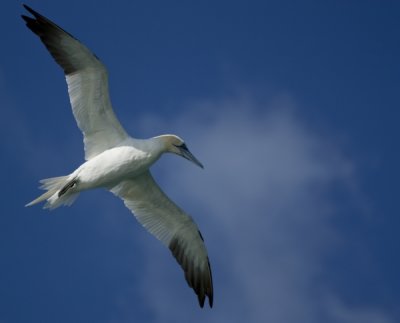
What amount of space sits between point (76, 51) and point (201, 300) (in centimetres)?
562

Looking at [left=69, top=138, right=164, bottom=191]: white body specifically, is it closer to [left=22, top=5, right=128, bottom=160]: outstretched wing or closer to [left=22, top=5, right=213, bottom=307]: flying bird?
[left=22, top=5, right=213, bottom=307]: flying bird

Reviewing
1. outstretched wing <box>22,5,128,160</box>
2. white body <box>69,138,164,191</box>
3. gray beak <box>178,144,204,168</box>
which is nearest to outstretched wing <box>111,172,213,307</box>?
gray beak <box>178,144,204,168</box>

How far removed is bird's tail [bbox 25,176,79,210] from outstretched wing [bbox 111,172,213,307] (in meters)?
1.56

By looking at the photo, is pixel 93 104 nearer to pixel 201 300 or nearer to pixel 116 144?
pixel 116 144

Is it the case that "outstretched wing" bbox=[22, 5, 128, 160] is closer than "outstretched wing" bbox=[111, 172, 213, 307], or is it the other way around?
"outstretched wing" bbox=[22, 5, 128, 160]

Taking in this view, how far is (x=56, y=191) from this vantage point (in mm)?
15484

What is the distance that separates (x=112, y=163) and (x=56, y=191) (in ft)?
3.85

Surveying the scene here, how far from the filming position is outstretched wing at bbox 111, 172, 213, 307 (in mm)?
16875

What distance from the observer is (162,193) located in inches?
663

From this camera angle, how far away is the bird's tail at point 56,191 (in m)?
15.4

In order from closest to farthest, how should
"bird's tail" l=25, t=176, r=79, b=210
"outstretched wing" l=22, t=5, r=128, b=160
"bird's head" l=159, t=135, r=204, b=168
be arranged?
1. "outstretched wing" l=22, t=5, r=128, b=160
2. "bird's tail" l=25, t=176, r=79, b=210
3. "bird's head" l=159, t=135, r=204, b=168

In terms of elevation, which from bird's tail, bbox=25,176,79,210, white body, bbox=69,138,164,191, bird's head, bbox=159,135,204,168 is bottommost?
bird's tail, bbox=25,176,79,210

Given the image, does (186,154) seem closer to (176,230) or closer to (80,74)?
(176,230)

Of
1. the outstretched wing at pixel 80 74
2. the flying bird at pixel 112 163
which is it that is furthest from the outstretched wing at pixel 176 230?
the outstretched wing at pixel 80 74
